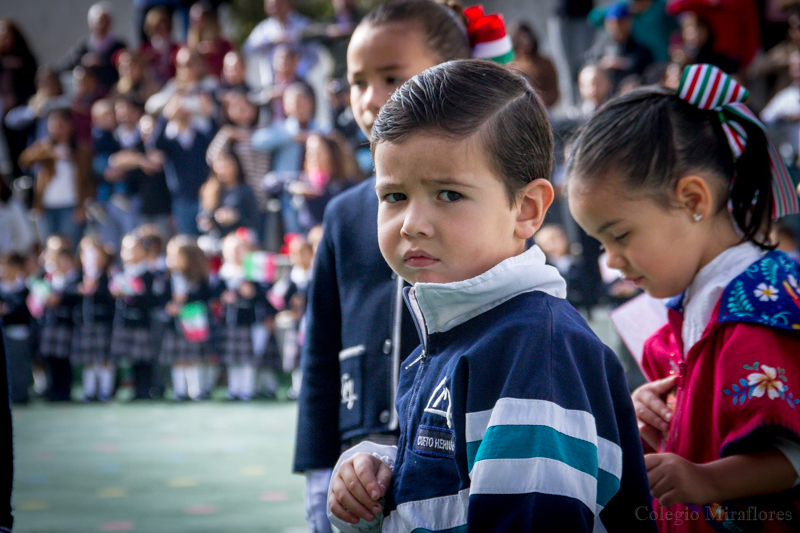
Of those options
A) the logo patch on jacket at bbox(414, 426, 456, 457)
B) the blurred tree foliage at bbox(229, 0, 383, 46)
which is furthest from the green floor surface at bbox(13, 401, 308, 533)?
the blurred tree foliage at bbox(229, 0, 383, 46)

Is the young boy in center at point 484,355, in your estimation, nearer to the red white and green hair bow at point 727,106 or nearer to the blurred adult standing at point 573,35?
the red white and green hair bow at point 727,106

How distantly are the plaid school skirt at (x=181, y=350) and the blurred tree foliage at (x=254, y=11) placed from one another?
5234 mm

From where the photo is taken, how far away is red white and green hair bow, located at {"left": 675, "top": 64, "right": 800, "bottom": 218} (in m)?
1.37

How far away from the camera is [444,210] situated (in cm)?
106

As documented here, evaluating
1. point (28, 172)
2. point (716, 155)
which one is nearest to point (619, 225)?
point (716, 155)

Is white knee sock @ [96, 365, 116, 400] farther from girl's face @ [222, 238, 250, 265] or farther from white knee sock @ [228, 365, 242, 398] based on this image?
girl's face @ [222, 238, 250, 265]

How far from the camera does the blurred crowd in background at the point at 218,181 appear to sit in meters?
6.13

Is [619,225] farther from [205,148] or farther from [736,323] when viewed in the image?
[205,148]

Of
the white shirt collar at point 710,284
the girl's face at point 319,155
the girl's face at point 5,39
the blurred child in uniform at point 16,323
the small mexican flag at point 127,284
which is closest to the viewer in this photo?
the white shirt collar at point 710,284

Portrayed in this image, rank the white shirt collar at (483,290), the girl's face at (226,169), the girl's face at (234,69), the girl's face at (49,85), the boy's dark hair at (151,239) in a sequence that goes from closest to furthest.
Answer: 1. the white shirt collar at (483,290)
2. the boy's dark hair at (151,239)
3. the girl's face at (226,169)
4. the girl's face at (234,69)
5. the girl's face at (49,85)

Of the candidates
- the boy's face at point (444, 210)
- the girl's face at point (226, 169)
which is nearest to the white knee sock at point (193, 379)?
the girl's face at point (226, 169)

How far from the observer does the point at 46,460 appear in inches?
156

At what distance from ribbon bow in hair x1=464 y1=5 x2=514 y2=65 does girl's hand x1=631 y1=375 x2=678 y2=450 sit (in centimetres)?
65

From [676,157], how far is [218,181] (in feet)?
20.3
